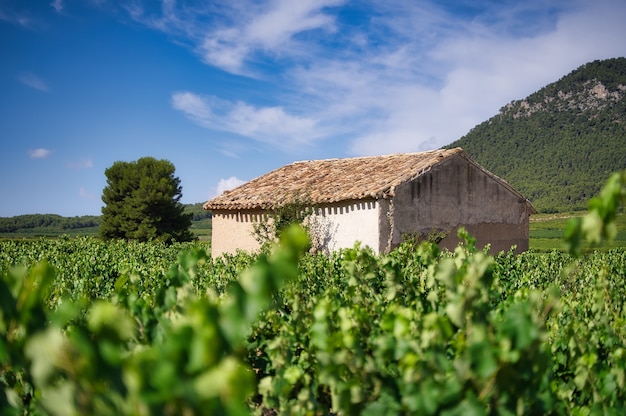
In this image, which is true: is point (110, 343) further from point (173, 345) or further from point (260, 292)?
point (260, 292)

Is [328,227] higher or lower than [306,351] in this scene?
higher

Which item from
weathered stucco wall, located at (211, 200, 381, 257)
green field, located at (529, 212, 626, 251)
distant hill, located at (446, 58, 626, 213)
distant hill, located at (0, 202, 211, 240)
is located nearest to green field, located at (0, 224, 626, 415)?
weathered stucco wall, located at (211, 200, 381, 257)

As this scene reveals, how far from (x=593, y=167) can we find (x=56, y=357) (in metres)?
90.7

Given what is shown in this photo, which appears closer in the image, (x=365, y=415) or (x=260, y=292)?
(x=260, y=292)

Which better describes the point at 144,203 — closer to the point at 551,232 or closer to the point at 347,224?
the point at 347,224

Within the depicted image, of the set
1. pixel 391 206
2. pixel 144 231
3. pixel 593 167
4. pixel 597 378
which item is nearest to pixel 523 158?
pixel 593 167

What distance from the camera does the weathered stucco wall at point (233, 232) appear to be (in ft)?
64.6

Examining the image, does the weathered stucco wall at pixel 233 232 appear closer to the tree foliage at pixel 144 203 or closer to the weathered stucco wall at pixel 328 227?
the weathered stucco wall at pixel 328 227

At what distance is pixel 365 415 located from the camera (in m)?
1.89

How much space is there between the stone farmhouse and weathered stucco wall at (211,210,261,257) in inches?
1.4

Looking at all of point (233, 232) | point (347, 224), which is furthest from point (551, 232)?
point (347, 224)

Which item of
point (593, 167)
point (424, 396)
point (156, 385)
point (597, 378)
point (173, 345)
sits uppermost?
point (593, 167)

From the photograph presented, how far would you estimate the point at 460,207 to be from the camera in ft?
56.6

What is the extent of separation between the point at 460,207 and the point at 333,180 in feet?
14.4
